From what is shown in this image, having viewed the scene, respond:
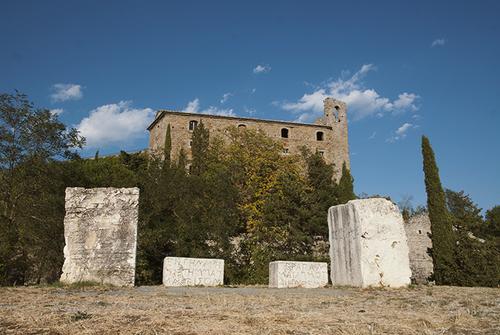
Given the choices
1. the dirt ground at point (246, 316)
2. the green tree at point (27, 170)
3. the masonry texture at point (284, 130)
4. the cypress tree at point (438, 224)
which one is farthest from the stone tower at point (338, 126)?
the dirt ground at point (246, 316)

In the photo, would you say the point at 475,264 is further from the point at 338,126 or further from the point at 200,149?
the point at 338,126

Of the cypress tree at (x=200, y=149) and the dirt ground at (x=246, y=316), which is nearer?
the dirt ground at (x=246, y=316)

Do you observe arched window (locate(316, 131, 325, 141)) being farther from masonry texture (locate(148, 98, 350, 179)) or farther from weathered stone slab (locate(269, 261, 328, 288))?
weathered stone slab (locate(269, 261, 328, 288))

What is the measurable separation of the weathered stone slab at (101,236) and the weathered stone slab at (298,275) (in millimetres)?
3832

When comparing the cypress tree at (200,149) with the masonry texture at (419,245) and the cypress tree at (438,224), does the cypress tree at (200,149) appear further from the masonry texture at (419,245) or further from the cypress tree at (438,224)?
the cypress tree at (438,224)

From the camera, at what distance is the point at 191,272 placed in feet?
39.0

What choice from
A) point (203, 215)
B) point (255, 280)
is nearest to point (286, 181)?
point (203, 215)

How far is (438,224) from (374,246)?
13229 millimetres

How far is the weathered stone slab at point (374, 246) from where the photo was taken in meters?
10.1

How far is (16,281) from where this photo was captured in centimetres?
1190

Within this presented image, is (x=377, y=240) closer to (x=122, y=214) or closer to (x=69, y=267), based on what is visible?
(x=122, y=214)

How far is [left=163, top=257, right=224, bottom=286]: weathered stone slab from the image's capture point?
38.4ft

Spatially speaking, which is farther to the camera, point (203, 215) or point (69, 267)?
point (203, 215)

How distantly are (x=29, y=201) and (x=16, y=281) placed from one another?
4.74 m
